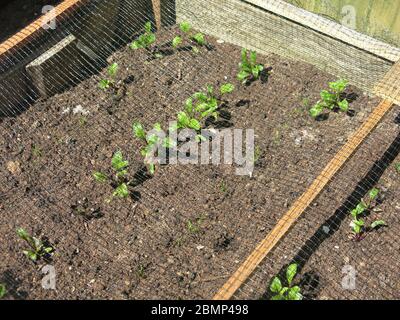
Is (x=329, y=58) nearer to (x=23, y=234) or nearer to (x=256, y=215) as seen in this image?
(x=256, y=215)

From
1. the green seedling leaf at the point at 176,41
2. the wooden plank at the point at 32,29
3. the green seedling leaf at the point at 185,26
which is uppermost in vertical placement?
the wooden plank at the point at 32,29

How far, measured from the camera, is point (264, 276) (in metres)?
5.14

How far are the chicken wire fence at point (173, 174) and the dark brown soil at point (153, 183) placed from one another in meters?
0.01

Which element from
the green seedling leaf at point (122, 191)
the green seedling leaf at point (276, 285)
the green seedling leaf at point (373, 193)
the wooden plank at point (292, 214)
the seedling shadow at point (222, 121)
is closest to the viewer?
the wooden plank at point (292, 214)

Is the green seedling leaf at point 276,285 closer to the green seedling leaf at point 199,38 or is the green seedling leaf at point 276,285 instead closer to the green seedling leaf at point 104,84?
the green seedling leaf at point 104,84

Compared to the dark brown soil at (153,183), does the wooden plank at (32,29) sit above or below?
above

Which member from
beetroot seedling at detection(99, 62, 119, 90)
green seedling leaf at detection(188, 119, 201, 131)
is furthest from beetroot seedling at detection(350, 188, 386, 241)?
beetroot seedling at detection(99, 62, 119, 90)

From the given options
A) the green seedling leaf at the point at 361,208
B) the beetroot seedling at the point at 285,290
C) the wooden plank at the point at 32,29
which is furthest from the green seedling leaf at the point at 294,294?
the wooden plank at the point at 32,29

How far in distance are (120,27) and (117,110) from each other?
1.11 m

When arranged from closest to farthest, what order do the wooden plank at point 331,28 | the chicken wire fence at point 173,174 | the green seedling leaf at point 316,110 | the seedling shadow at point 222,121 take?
1. the chicken wire fence at point 173,174
2. the wooden plank at point 331,28
3. the green seedling leaf at point 316,110
4. the seedling shadow at point 222,121

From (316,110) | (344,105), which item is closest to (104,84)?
(316,110)

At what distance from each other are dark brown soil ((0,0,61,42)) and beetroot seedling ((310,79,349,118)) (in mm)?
3163

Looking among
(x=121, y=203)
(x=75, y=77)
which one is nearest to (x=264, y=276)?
(x=121, y=203)

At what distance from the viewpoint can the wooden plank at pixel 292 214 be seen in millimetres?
4703
